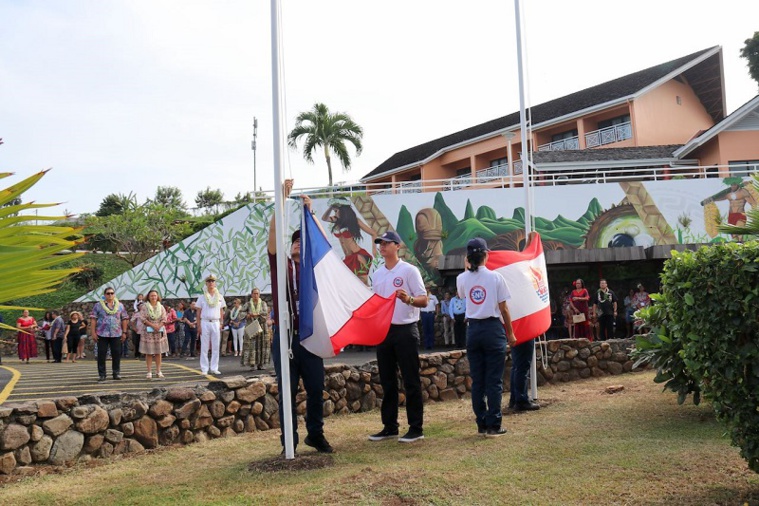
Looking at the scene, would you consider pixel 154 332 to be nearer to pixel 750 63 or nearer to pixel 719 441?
pixel 719 441

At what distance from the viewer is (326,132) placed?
37.5m

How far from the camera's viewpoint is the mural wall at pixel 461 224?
83.6 ft

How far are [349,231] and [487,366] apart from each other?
18.6m

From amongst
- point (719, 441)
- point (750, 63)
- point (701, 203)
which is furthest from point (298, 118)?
point (719, 441)

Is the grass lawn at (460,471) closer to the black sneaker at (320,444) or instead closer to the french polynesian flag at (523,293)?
the black sneaker at (320,444)

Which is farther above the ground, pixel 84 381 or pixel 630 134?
pixel 630 134

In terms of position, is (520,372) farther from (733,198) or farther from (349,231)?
(733,198)

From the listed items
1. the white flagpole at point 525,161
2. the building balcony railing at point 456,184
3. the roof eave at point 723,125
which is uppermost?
the roof eave at point 723,125

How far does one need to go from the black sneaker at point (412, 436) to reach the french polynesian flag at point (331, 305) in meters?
0.93

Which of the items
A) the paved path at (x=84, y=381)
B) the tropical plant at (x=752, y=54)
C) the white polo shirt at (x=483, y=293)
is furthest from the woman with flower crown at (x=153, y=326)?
the tropical plant at (x=752, y=54)

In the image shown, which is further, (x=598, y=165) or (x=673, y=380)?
(x=598, y=165)

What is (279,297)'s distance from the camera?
6.09 metres

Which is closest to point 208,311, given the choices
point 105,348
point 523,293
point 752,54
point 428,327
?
point 105,348

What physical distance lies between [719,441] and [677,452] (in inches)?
27.5
